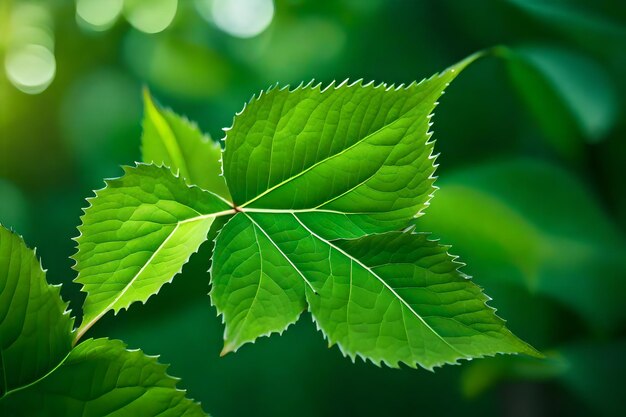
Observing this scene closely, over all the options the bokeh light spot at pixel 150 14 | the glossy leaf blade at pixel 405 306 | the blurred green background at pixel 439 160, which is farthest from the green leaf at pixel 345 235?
the bokeh light spot at pixel 150 14

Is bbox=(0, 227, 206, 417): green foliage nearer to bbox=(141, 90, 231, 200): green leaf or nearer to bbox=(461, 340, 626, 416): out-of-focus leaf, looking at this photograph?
bbox=(141, 90, 231, 200): green leaf

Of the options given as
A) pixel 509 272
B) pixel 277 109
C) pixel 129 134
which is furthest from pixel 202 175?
pixel 129 134

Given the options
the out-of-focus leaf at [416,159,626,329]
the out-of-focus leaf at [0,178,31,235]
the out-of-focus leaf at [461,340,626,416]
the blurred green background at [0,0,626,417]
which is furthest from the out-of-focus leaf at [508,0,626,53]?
the out-of-focus leaf at [0,178,31,235]

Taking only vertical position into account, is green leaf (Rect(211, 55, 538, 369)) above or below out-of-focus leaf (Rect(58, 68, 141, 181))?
below

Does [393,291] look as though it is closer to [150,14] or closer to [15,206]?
[15,206]

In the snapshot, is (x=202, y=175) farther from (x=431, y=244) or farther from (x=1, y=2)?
(x=1, y=2)

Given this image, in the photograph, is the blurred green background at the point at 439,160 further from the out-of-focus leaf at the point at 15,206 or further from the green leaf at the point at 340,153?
the green leaf at the point at 340,153

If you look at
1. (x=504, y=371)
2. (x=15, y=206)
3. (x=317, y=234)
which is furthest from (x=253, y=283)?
(x=15, y=206)
